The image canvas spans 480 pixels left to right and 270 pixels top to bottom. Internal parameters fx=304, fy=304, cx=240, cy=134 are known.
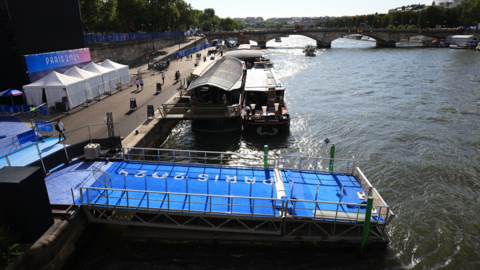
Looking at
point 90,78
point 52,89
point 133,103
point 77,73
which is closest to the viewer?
point 52,89

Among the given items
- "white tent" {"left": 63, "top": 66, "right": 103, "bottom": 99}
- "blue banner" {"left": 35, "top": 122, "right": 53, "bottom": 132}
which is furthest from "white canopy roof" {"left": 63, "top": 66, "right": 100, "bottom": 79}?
"blue banner" {"left": 35, "top": 122, "right": 53, "bottom": 132}

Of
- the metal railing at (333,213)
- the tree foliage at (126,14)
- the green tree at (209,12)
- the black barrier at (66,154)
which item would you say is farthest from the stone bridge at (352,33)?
the metal railing at (333,213)

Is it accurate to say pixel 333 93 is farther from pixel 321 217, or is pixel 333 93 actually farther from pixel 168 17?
pixel 168 17

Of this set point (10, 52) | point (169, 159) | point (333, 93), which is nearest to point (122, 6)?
point (10, 52)

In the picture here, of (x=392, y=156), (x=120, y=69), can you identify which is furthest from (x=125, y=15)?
(x=392, y=156)

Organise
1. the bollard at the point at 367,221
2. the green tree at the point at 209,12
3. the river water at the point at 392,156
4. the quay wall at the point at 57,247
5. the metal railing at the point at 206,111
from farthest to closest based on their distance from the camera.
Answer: the green tree at the point at 209,12 < the metal railing at the point at 206,111 < the river water at the point at 392,156 < the bollard at the point at 367,221 < the quay wall at the point at 57,247

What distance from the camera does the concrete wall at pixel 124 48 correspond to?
45475 mm

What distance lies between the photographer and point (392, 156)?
21.2 m

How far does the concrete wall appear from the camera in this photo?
4547cm

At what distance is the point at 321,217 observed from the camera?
1134 cm

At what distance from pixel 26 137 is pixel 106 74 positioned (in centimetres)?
1683

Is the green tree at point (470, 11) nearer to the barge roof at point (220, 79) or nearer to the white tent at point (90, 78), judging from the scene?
the barge roof at point (220, 79)

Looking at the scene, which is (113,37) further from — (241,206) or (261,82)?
(241,206)

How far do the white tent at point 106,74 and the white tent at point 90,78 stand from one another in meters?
0.93
